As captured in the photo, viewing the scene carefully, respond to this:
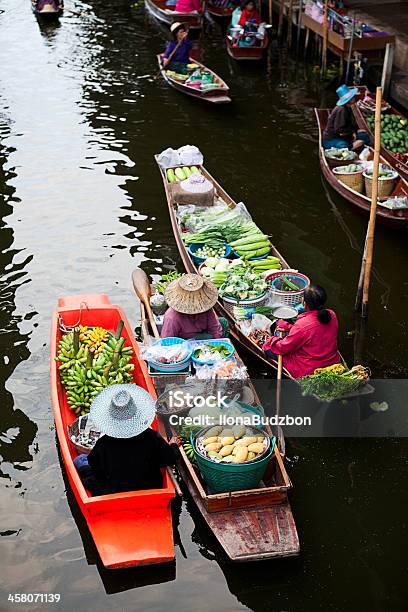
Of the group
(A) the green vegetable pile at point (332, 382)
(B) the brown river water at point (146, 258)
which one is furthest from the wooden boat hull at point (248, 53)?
(A) the green vegetable pile at point (332, 382)

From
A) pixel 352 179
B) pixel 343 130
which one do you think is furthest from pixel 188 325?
pixel 343 130

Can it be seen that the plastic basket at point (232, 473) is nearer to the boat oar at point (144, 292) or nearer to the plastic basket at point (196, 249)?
the boat oar at point (144, 292)

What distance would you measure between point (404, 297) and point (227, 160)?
5293 millimetres

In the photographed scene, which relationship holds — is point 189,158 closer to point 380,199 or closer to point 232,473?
point 380,199

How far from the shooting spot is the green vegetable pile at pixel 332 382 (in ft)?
23.0

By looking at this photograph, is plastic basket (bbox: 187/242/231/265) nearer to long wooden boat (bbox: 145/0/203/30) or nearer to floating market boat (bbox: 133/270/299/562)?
floating market boat (bbox: 133/270/299/562)

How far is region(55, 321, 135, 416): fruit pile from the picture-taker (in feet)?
23.3

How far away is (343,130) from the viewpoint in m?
12.7

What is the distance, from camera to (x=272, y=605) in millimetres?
5805

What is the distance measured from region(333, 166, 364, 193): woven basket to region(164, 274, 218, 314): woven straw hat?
5030 mm

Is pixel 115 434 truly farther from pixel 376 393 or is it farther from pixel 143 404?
pixel 376 393

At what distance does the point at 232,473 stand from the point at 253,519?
415mm

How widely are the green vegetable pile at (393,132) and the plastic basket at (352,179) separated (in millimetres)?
1464

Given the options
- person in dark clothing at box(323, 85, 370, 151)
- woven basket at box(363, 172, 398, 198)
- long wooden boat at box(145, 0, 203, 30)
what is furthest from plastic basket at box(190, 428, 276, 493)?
long wooden boat at box(145, 0, 203, 30)
